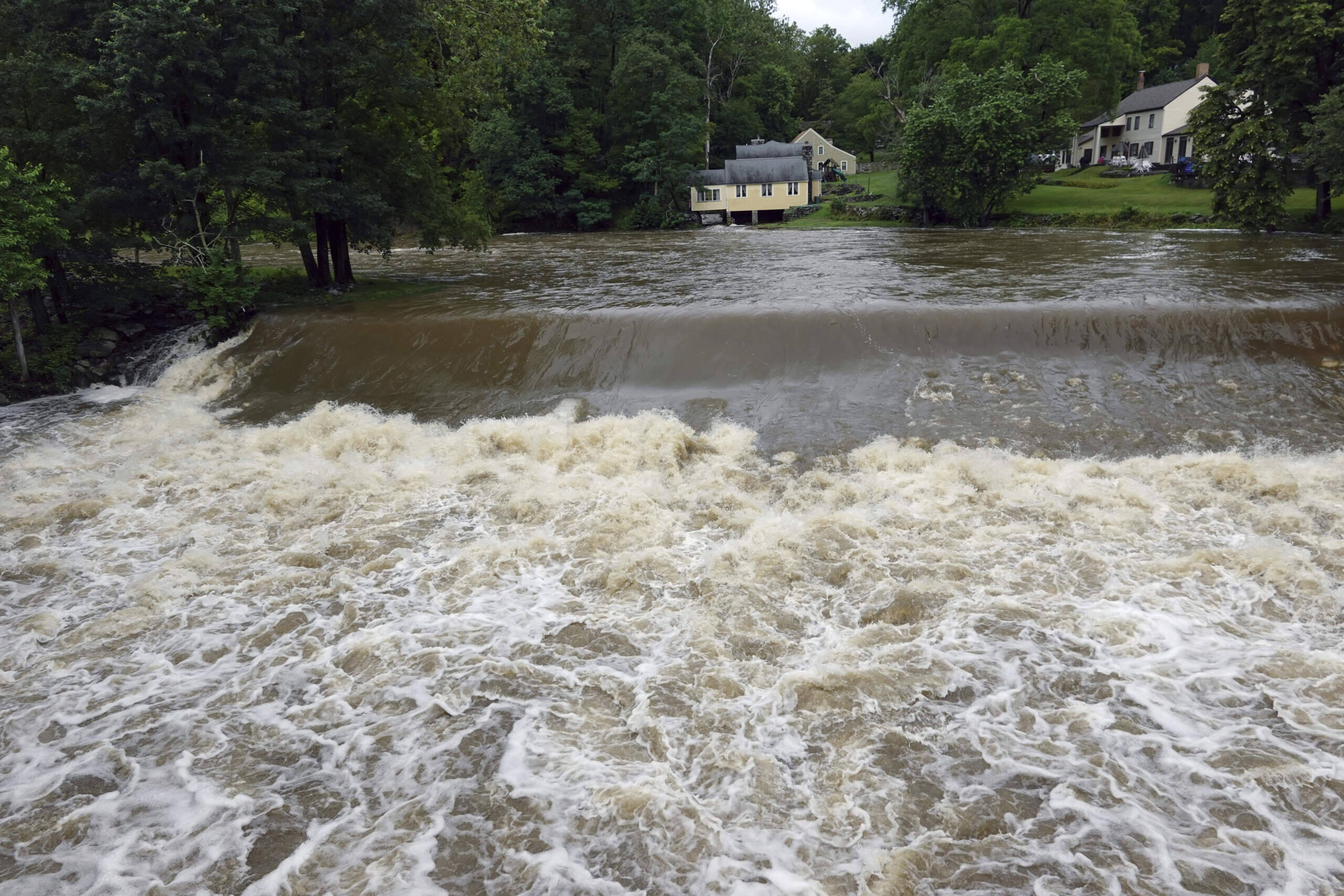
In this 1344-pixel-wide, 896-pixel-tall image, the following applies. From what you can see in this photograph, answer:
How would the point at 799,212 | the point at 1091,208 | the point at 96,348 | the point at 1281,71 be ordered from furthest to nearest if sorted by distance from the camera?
1. the point at 799,212
2. the point at 1091,208
3. the point at 1281,71
4. the point at 96,348

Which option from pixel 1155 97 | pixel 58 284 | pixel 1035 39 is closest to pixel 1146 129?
pixel 1155 97

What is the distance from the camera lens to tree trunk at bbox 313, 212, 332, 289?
19516mm

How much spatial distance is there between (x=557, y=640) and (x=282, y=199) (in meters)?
14.6

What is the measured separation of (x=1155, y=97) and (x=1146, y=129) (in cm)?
206

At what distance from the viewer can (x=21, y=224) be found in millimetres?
13219

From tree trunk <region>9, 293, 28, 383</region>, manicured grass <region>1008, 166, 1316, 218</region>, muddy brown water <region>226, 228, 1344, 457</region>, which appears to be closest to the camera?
muddy brown water <region>226, 228, 1344, 457</region>

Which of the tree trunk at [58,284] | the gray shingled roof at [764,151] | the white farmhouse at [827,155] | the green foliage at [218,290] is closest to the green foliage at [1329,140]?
the green foliage at [218,290]

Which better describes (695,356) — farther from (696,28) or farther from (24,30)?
(696,28)

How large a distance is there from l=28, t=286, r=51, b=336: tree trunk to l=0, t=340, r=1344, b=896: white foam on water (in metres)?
6.91

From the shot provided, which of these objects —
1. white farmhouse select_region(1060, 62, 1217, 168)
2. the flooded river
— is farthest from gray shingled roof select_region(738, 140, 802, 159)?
the flooded river

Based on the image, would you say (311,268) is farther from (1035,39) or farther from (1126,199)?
(1035,39)

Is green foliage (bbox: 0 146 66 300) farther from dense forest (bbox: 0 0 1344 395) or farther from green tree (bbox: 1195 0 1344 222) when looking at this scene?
green tree (bbox: 1195 0 1344 222)

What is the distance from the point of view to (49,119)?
15250 millimetres

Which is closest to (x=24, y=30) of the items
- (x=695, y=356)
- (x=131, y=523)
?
(x=131, y=523)
